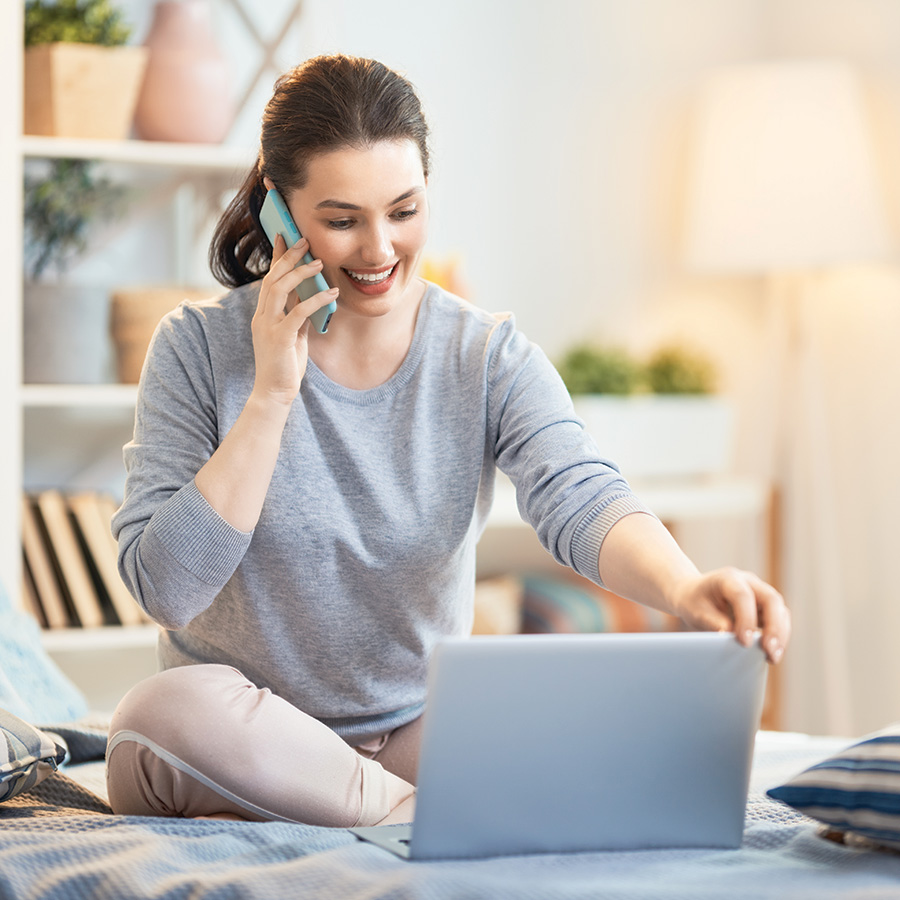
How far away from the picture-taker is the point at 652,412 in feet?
8.16

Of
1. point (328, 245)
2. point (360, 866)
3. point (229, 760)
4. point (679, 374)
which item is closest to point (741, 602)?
point (360, 866)

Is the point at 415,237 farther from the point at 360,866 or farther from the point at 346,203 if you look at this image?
the point at 360,866

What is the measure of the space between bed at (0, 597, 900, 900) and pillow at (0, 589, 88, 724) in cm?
33

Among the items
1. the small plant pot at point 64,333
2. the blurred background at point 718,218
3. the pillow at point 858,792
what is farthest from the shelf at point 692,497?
the pillow at point 858,792

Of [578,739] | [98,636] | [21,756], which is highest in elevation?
[578,739]

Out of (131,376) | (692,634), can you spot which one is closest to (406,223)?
(692,634)

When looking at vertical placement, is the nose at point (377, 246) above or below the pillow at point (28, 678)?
above

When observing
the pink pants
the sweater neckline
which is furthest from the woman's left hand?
the sweater neckline

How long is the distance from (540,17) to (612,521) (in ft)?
6.44

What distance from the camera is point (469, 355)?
1292 millimetres

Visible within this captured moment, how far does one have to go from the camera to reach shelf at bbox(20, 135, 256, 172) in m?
2.06

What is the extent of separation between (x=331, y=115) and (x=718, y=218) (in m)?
1.59

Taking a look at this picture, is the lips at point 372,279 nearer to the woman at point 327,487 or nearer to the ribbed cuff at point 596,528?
the woman at point 327,487

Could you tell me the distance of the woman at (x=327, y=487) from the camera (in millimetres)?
1045
